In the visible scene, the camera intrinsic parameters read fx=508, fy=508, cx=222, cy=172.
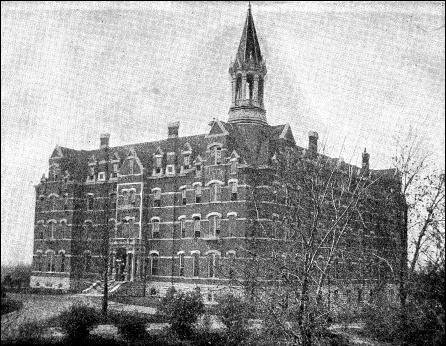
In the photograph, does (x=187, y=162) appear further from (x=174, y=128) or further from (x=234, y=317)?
(x=234, y=317)

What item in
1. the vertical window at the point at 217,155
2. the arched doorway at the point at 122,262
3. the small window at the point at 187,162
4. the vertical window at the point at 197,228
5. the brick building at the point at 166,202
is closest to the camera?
the brick building at the point at 166,202

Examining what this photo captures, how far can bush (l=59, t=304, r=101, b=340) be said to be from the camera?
16359 millimetres

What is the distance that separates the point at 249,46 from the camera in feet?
146

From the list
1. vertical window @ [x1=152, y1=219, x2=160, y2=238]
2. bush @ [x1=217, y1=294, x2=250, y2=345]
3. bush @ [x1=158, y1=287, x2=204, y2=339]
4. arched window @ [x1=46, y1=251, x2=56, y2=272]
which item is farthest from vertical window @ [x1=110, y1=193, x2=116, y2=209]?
bush @ [x1=217, y1=294, x2=250, y2=345]

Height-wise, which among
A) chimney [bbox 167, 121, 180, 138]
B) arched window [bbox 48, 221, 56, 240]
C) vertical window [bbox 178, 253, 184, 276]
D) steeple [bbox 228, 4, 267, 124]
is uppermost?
steeple [bbox 228, 4, 267, 124]

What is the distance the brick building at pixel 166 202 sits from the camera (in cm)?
3847

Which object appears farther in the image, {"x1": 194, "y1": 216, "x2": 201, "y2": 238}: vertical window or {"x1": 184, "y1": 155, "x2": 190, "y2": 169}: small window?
{"x1": 184, "y1": 155, "x2": 190, "y2": 169}: small window

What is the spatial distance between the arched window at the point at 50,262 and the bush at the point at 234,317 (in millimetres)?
32811

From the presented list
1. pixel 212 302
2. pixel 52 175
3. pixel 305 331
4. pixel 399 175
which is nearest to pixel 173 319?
pixel 305 331

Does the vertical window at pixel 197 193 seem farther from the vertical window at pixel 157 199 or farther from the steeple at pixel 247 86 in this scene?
the steeple at pixel 247 86

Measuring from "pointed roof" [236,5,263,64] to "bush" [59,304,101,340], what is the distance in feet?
95.8

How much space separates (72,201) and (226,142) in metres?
19.6

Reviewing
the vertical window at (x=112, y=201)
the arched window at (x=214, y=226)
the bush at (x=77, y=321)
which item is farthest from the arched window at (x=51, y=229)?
the bush at (x=77, y=321)

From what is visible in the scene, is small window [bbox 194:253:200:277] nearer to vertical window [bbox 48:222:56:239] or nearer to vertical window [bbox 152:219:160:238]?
vertical window [bbox 152:219:160:238]
